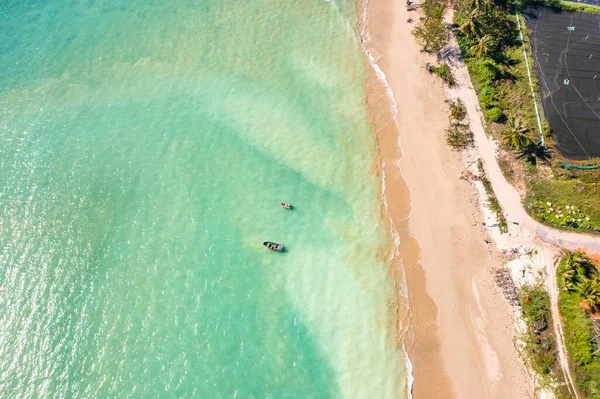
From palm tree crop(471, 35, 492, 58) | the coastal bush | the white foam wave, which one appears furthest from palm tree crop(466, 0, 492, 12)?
the coastal bush

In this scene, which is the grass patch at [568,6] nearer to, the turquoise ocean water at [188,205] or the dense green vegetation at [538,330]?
the turquoise ocean water at [188,205]

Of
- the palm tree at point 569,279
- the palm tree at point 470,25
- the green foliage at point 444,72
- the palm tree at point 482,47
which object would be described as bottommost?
the palm tree at point 569,279

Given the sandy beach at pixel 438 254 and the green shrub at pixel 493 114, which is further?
the green shrub at pixel 493 114

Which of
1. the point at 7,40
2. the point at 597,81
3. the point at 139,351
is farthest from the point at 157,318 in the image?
the point at 597,81

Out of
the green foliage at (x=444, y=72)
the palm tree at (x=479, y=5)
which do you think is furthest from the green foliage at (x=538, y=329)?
the palm tree at (x=479, y=5)

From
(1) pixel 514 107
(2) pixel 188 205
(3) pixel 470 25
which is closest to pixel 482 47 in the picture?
(3) pixel 470 25

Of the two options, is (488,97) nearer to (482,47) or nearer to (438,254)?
(482,47)

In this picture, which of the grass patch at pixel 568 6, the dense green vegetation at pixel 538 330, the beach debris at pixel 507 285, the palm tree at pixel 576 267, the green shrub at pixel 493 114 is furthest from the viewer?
the grass patch at pixel 568 6
